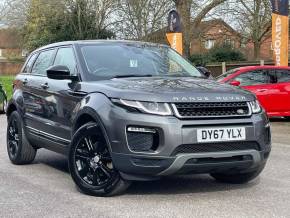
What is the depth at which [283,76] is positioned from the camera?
47.9 feet

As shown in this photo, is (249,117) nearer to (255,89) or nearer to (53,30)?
(255,89)

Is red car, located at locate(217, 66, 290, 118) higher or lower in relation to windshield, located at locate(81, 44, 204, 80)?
lower

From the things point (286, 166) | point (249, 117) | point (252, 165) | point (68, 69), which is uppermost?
point (68, 69)

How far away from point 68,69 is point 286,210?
283 cm

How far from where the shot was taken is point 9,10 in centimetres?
4941

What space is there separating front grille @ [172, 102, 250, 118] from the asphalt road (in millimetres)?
866

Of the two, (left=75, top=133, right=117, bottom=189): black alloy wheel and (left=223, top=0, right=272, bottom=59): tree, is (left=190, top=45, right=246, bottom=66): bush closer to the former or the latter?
(left=223, top=0, right=272, bottom=59): tree

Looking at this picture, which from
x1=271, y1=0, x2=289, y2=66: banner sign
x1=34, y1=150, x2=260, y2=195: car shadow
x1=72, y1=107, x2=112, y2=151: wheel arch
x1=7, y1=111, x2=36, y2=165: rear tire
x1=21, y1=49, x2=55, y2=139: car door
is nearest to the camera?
x1=72, y1=107, x2=112, y2=151: wheel arch

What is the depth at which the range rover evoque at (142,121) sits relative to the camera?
5.33 meters

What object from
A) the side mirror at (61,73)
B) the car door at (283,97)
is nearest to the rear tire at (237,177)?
the side mirror at (61,73)

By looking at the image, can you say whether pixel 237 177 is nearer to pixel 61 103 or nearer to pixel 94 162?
pixel 94 162

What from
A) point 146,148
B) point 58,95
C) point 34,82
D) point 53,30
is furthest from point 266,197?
point 53,30

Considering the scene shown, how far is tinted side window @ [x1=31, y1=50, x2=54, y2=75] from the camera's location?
7679 millimetres

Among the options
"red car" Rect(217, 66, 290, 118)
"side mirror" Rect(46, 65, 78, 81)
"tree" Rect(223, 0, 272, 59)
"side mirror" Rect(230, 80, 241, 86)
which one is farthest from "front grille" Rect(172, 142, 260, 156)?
"tree" Rect(223, 0, 272, 59)
